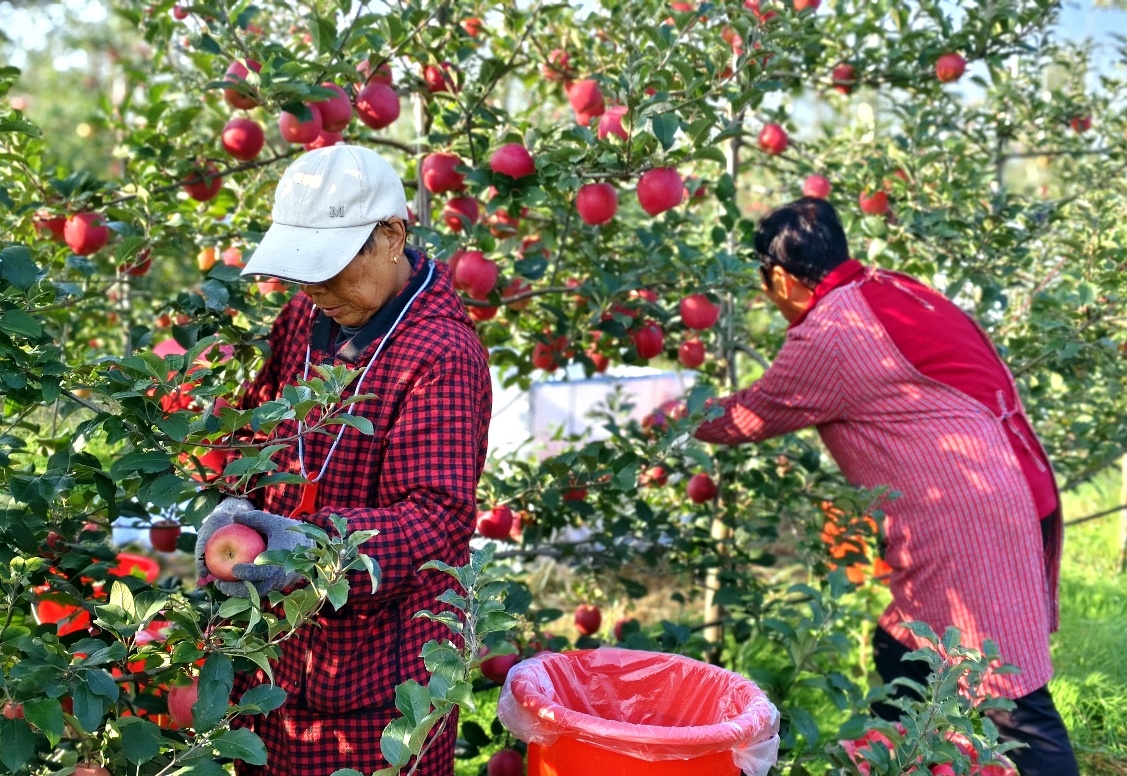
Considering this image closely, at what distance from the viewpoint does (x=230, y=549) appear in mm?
1492

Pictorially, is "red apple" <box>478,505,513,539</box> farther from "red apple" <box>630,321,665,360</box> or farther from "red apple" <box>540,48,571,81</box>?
"red apple" <box>540,48,571,81</box>

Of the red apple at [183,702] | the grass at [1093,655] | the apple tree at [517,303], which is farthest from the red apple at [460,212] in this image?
the grass at [1093,655]

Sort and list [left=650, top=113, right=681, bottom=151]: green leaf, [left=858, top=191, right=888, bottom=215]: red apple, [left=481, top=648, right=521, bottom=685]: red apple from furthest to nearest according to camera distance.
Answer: [left=858, top=191, right=888, bottom=215]: red apple
[left=481, top=648, right=521, bottom=685]: red apple
[left=650, top=113, right=681, bottom=151]: green leaf

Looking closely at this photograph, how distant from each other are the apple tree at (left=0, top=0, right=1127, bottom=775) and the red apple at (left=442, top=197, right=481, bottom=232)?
0.01 metres

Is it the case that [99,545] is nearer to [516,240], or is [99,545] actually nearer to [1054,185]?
[516,240]

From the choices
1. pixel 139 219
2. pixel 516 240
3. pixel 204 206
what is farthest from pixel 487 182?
pixel 204 206

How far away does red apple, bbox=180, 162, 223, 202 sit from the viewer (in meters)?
2.63

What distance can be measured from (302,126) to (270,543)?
1041 millimetres

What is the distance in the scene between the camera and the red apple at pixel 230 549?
1.49m

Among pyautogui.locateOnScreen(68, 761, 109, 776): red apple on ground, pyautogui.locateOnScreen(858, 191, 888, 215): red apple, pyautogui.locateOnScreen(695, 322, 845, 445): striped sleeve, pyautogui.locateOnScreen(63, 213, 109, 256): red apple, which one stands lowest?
pyautogui.locateOnScreen(68, 761, 109, 776): red apple on ground

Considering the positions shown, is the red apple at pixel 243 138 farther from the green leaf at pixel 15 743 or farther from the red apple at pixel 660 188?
the green leaf at pixel 15 743

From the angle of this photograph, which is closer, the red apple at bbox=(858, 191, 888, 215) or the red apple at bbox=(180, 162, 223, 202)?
the red apple at bbox=(180, 162, 223, 202)

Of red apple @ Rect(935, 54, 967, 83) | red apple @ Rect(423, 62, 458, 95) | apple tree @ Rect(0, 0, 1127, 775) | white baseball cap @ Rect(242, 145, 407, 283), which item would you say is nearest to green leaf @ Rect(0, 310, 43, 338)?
apple tree @ Rect(0, 0, 1127, 775)

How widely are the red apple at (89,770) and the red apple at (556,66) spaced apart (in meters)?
2.09
